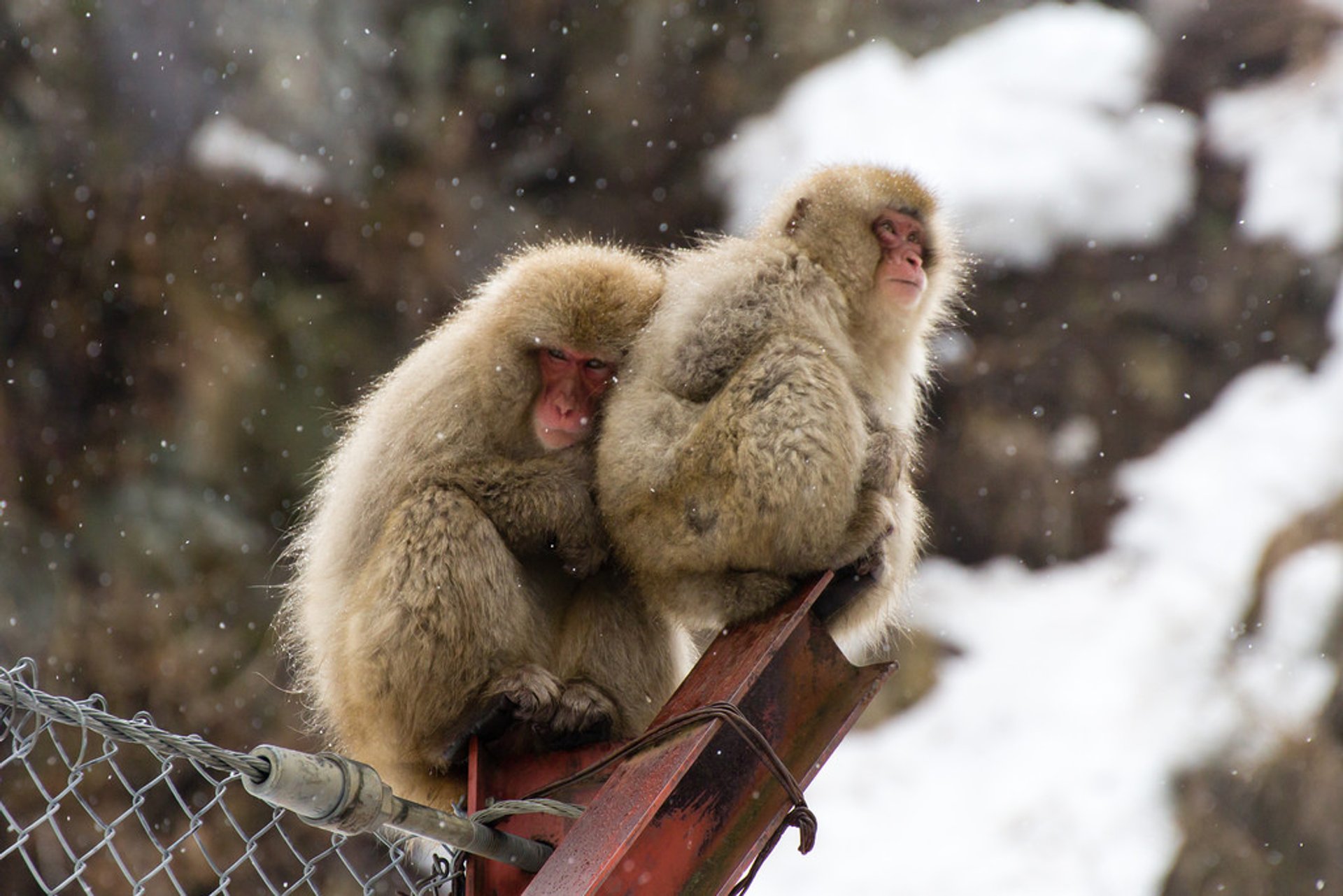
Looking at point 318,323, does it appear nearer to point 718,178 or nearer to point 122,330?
point 122,330

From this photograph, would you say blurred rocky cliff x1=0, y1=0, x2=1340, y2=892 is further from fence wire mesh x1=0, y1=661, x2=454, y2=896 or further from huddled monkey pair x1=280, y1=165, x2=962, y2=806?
huddled monkey pair x1=280, y1=165, x2=962, y2=806

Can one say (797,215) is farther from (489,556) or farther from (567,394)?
(489,556)

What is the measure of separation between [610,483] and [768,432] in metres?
0.34

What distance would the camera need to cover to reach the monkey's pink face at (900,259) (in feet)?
9.45

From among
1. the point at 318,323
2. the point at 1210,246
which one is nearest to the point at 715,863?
the point at 318,323

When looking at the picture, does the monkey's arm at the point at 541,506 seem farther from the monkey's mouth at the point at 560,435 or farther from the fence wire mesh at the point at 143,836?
the fence wire mesh at the point at 143,836

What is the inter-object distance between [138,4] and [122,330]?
1.75m

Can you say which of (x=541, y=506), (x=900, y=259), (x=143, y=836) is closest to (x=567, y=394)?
(x=541, y=506)

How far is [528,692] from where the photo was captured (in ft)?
8.04

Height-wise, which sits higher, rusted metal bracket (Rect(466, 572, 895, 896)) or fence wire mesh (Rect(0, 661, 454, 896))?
rusted metal bracket (Rect(466, 572, 895, 896))

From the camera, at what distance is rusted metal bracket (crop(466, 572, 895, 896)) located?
Result: 6.06ft

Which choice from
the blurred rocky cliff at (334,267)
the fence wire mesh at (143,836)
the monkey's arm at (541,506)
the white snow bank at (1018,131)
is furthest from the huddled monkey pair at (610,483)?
the white snow bank at (1018,131)

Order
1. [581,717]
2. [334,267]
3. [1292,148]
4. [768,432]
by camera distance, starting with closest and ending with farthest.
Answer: [768,432], [581,717], [334,267], [1292,148]

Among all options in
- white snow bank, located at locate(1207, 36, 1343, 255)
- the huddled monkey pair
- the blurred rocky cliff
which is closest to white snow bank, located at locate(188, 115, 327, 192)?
the blurred rocky cliff
